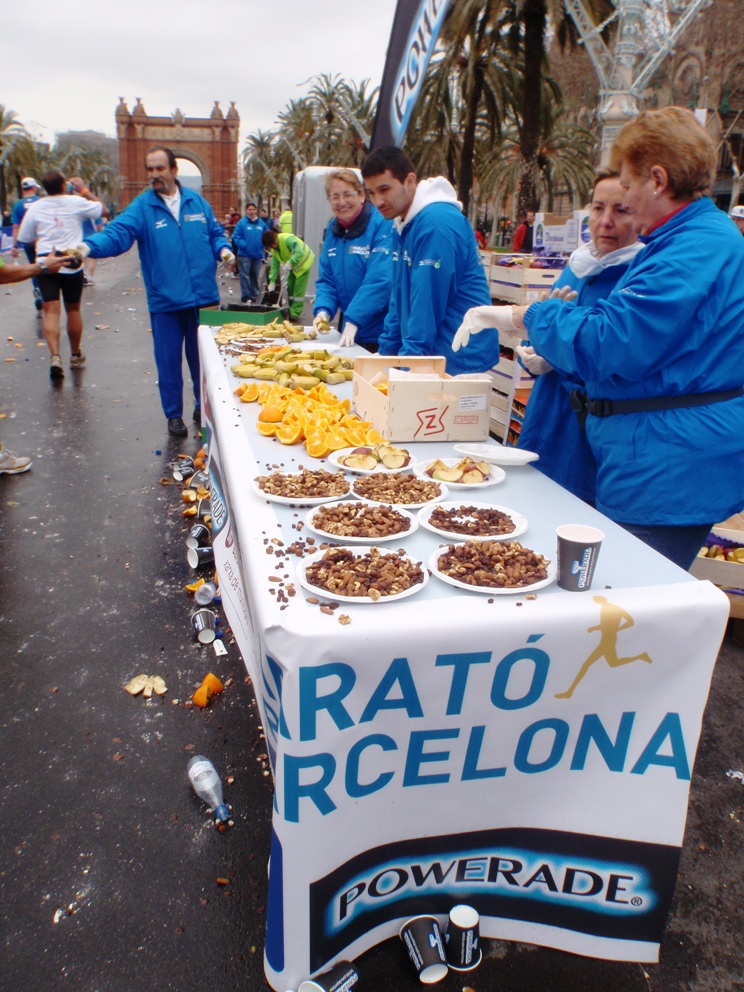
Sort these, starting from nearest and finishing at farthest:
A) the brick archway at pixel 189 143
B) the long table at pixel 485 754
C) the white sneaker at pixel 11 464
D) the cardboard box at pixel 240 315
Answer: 1. the long table at pixel 485 754
2. the white sneaker at pixel 11 464
3. the cardboard box at pixel 240 315
4. the brick archway at pixel 189 143

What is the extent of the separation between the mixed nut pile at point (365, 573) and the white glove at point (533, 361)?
47.1 inches

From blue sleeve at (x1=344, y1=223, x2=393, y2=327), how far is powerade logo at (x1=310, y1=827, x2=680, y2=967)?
3.99m

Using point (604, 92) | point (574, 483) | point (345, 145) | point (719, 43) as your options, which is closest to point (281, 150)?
point (345, 145)

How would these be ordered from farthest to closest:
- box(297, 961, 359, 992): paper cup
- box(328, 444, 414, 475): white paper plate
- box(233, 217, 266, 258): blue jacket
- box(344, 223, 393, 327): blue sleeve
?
box(233, 217, 266, 258): blue jacket → box(344, 223, 393, 327): blue sleeve → box(328, 444, 414, 475): white paper plate → box(297, 961, 359, 992): paper cup

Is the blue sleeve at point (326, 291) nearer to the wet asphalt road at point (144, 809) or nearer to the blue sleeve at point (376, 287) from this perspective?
the blue sleeve at point (376, 287)

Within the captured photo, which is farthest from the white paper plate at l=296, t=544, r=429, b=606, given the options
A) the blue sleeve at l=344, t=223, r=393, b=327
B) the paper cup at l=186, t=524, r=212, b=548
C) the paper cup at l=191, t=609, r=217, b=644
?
the blue sleeve at l=344, t=223, r=393, b=327

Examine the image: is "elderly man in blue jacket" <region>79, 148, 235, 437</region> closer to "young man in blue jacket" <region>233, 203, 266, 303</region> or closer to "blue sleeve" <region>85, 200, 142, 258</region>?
"blue sleeve" <region>85, 200, 142, 258</region>

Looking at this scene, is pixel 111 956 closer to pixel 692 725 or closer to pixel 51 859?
pixel 51 859

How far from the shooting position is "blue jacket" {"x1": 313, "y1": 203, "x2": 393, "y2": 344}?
16.4 ft

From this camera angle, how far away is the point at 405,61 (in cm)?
657

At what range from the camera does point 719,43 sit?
2570 cm

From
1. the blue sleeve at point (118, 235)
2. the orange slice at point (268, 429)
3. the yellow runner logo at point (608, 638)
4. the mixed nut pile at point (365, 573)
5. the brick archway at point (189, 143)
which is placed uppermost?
the brick archway at point (189, 143)

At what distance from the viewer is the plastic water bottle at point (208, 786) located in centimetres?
236

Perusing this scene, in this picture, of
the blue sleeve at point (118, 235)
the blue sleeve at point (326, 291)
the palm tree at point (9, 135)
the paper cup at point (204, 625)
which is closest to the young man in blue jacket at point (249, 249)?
the blue sleeve at point (118, 235)
